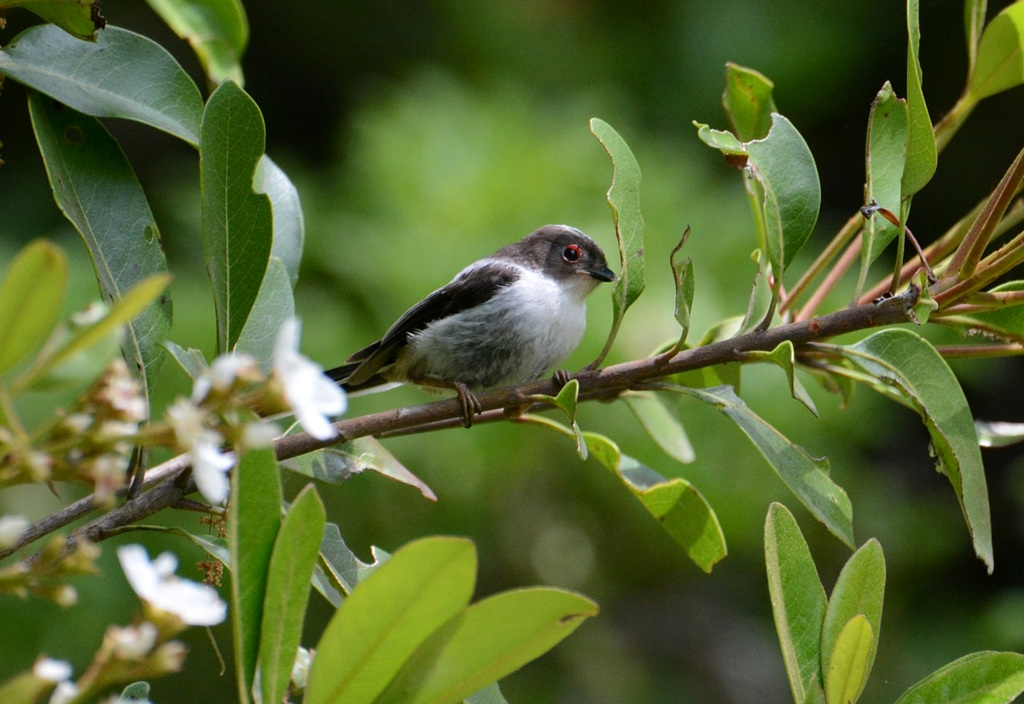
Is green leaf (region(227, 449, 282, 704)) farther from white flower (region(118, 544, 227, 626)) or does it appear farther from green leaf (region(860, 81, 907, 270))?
green leaf (region(860, 81, 907, 270))

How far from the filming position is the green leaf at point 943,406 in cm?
117

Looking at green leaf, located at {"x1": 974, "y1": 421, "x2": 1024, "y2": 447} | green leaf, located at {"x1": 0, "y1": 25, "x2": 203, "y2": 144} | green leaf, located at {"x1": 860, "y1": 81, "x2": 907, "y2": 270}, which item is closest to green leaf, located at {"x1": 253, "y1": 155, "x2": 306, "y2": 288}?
green leaf, located at {"x1": 0, "y1": 25, "x2": 203, "y2": 144}

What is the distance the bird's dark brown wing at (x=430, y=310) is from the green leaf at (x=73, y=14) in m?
1.04

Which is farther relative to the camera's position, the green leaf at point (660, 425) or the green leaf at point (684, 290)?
the green leaf at point (660, 425)

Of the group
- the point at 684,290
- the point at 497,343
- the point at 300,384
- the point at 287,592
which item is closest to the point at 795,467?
the point at 684,290

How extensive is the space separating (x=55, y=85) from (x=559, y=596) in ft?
2.91

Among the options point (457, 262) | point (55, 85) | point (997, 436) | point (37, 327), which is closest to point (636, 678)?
point (457, 262)

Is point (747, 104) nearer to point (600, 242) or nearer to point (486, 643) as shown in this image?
point (486, 643)

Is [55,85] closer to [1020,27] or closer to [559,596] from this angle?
[559,596]

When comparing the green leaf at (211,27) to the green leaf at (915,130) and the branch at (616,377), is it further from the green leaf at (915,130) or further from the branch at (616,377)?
the green leaf at (915,130)

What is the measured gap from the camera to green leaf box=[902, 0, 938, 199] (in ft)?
3.74

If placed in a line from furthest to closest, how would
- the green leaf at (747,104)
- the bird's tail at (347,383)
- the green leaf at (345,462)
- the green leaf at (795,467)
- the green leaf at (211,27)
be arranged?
1. the bird's tail at (347,383)
2. the green leaf at (747,104)
3. the green leaf at (211,27)
4. the green leaf at (345,462)
5. the green leaf at (795,467)

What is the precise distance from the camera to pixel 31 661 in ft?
10.2

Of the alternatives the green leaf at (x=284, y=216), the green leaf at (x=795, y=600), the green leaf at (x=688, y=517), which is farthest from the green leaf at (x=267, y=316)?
the green leaf at (x=795, y=600)
